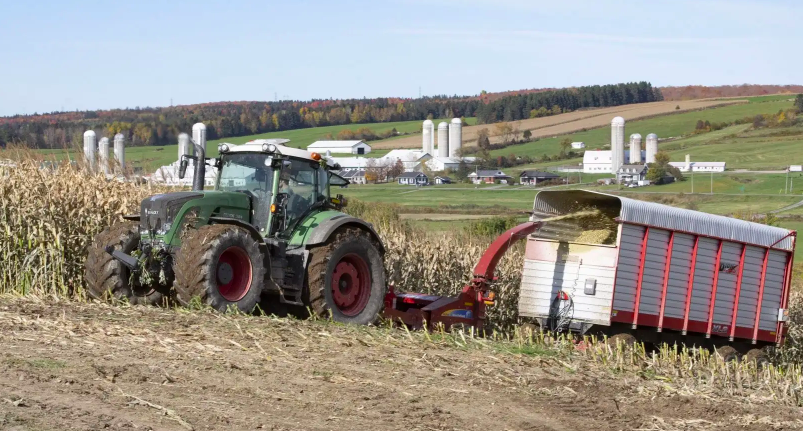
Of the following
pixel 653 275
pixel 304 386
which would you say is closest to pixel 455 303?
pixel 653 275

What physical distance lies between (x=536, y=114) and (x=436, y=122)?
14139mm

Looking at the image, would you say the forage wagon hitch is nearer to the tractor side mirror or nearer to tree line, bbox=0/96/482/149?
the tractor side mirror

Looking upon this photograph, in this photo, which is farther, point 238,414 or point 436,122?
point 436,122

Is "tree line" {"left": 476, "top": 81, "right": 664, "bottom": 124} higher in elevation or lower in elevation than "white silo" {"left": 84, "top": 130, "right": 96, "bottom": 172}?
higher

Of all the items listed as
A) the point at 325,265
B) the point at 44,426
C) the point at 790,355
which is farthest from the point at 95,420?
the point at 790,355

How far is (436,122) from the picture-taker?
4547 inches

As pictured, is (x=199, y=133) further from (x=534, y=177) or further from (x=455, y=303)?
(x=534, y=177)

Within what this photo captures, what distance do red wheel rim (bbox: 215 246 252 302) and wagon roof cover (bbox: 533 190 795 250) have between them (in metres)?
5.17

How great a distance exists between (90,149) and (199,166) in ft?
13.1

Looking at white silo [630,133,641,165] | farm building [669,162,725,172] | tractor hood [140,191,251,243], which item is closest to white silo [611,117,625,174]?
white silo [630,133,641,165]

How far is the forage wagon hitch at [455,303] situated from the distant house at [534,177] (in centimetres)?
Answer: 6691

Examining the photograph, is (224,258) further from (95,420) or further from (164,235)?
(95,420)

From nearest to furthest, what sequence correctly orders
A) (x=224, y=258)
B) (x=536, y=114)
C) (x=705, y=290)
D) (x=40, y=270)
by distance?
(x=224, y=258)
(x=40, y=270)
(x=705, y=290)
(x=536, y=114)

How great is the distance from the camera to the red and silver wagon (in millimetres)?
13289
